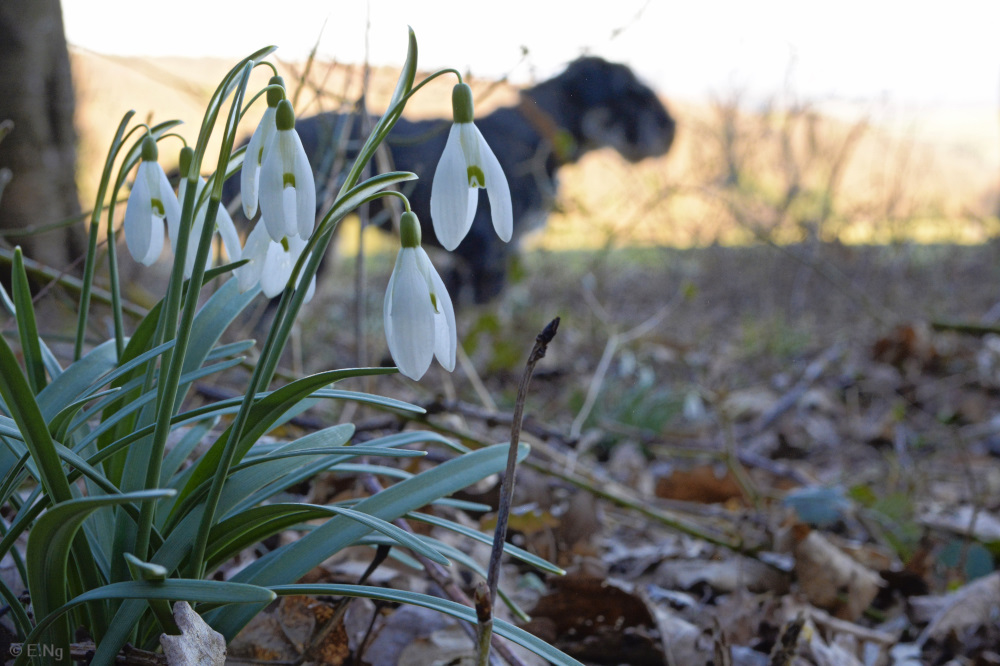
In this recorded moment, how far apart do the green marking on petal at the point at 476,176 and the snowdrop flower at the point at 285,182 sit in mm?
152

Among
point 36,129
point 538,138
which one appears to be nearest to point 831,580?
point 36,129

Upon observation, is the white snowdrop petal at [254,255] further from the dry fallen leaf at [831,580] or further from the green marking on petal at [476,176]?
the dry fallen leaf at [831,580]

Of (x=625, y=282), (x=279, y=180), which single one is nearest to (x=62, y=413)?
(x=279, y=180)

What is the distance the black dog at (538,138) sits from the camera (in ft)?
20.5

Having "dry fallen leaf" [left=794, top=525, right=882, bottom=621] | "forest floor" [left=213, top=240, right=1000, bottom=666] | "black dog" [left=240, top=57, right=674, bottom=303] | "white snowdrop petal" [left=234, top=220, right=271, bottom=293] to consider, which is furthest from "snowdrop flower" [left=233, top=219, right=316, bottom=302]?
"black dog" [left=240, top=57, right=674, bottom=303]

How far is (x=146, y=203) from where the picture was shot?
0.85m

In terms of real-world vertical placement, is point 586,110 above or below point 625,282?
above

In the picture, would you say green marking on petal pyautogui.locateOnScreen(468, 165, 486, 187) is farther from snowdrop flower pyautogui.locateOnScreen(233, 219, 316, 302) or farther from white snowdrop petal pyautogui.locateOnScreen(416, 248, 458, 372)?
snowdrop flower pyautogui.locateOnScreen(233, 219, 316, 302)

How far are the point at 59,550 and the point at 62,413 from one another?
16 centimetres

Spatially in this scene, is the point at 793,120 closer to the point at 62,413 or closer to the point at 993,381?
the point at 993,381

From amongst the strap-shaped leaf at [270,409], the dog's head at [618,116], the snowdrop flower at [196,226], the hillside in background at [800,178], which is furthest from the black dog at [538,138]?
the strap-shaped leaf at [270,409]

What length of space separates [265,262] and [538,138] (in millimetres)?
7412

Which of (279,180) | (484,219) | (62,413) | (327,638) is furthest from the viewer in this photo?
(484,219)

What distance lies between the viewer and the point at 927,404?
3.86 metres
